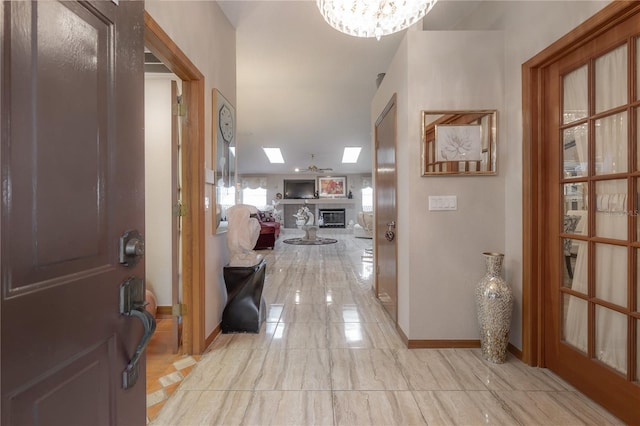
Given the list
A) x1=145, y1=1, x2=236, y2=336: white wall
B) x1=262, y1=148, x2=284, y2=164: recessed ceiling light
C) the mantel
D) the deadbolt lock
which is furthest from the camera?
the mantel

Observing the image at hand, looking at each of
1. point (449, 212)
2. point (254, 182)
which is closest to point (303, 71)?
point (449, 212)

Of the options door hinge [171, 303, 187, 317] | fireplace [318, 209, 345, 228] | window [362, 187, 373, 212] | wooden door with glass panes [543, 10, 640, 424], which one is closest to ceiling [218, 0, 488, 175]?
wooden door with glass panes [543, 10, 640, 424]

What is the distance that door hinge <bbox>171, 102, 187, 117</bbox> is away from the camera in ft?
7.15

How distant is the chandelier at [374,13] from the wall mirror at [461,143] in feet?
2.38

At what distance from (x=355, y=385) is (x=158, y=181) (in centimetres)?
255

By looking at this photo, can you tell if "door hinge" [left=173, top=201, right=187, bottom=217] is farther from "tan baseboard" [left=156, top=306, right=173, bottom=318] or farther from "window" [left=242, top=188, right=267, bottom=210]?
"window" [left=242, top=188, right=267, bottom=210]

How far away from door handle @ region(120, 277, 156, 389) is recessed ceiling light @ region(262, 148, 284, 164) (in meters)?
9.00

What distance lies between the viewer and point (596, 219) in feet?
5.44

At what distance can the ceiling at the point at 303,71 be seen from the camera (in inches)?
107

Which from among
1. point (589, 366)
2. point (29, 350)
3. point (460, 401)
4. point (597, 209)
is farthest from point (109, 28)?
point (589, 366)

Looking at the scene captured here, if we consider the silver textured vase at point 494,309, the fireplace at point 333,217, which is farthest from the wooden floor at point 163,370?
the fireplace at point 333,217

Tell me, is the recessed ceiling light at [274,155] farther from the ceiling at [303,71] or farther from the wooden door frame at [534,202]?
the wooden door frame at [534,202]

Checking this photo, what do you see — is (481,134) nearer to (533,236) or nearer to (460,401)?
(533,236)

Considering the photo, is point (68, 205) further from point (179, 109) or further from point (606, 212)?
point (606, 212)
